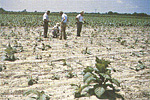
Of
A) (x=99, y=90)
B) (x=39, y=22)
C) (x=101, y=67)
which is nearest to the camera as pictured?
(x=99, y=90)

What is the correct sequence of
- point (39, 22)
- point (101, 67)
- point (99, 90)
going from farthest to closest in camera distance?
point (39, 22)
point (101, 67)
point (99, 90)

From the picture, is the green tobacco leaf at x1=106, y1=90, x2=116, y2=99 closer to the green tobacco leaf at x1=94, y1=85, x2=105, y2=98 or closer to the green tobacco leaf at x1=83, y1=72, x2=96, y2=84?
the green tobacco leaf at x1=94, y1=85, x2=105, y2=98

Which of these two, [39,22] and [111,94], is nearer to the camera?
[111,94]

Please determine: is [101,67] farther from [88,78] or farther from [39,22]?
[39,22]

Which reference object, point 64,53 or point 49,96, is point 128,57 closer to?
point 64,53

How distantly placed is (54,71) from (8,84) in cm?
134

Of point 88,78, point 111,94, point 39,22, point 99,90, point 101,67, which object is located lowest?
point 111,94

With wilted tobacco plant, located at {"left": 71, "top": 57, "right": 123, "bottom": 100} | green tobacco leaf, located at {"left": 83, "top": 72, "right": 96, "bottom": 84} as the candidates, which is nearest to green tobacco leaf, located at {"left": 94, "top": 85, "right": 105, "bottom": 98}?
wilted tobacco plant, located at {"left": 71, "top": 57, "right": 123, "bottom": 100}

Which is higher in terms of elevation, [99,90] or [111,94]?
[99,90]

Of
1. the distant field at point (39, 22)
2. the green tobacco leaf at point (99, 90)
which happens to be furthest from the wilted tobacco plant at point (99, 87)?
the distant field at point (39, 22)

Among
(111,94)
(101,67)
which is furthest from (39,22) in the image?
(111,94)

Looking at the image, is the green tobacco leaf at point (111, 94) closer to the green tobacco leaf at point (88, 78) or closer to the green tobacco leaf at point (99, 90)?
the green tobacco leaf at point (99, 90)

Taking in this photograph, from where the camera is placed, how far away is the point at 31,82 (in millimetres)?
3605

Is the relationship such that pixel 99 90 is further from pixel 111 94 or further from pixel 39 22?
pixel 39 22
